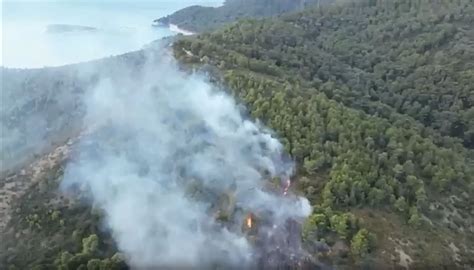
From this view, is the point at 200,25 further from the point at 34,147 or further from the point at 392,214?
the point at 392,214

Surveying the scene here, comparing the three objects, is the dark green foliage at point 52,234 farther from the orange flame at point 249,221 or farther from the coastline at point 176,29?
the coastline at point 176,29

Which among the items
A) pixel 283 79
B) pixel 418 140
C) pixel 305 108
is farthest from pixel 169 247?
pixel 283 79

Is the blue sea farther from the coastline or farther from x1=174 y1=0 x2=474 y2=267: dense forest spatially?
x1=174 y1=0 x2=474 y2=267: dense forest

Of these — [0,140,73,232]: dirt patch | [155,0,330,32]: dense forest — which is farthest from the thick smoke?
[155,0,330,32]: dense forest

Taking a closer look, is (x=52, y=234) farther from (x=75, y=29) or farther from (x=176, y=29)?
(x=176, y=29)

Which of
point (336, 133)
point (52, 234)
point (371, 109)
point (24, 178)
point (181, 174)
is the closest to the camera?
point (52, 234)

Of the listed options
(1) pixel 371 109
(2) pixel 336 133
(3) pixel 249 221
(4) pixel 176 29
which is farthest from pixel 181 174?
(4) pixel 176 29
